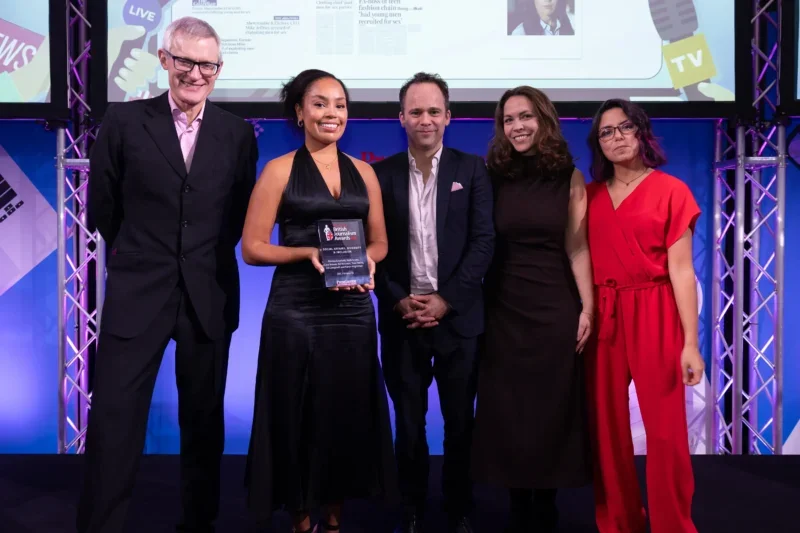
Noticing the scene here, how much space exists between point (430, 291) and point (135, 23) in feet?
8.11

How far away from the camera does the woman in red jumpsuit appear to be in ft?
8.34

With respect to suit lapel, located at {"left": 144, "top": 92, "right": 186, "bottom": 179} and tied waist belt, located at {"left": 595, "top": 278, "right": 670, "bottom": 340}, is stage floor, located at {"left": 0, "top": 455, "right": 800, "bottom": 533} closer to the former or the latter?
tied waist belt, located at {"left": 595, "top": 278, "right": 670, "bottom": 340}

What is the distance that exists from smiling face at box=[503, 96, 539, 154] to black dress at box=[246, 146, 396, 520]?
2.36ft

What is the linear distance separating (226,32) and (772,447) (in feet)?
13.3

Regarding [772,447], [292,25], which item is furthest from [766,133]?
[292,25]

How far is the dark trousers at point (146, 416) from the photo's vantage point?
2352 millimetres

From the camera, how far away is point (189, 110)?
8.20 feet

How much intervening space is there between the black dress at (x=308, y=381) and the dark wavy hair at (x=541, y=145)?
0.67 m

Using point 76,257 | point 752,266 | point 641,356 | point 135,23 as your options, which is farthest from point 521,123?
point 76,257

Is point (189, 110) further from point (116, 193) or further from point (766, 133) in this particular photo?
point (766, 133)

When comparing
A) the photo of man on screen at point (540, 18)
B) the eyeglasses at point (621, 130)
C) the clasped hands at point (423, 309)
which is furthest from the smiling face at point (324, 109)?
the photo of man on screen at point (540, 18)

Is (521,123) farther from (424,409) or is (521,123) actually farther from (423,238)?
(424,409)

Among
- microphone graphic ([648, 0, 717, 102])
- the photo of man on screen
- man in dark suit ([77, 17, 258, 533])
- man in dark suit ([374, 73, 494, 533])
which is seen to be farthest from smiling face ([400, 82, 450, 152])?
microphone graphic ([648, 0, 717, 102])

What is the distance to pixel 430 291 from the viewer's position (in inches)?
110
